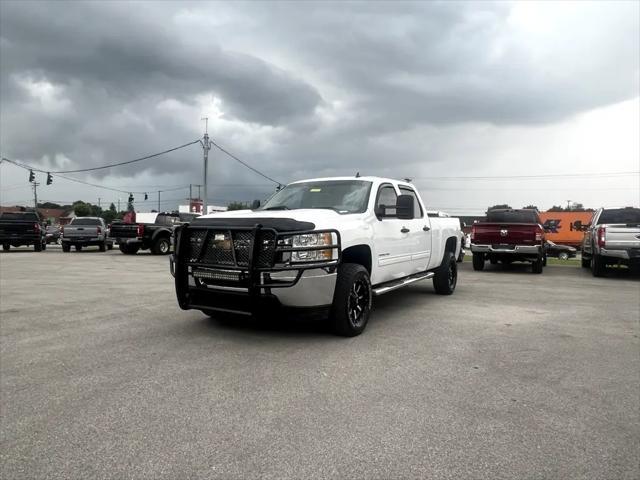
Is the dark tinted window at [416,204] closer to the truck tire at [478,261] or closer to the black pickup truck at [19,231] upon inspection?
the truck tire at [478,261]

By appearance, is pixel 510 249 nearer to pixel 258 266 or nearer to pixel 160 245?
pixel 258 266

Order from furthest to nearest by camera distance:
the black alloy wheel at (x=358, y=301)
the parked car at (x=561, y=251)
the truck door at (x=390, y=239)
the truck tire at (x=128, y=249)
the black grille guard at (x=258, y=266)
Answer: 1. the parked car at (x=561, y=251)
2. the truck tire at (x=128, y=249)
3. the truck door at (x=390, y=239)
4. the black alloy wheel at (x=358, y=301)
5. the black grille guard at (x=258, y=266)

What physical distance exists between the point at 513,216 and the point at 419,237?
32.5ft

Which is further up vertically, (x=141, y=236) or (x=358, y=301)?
(x=141, y=236)

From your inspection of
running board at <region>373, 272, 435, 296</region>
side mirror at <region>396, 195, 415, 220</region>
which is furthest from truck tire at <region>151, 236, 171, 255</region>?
side mirror at <region>396, 195, 415, 220</region>

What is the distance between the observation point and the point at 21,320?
639 centimetres

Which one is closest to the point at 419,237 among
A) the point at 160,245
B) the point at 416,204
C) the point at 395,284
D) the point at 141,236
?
the point at 416,204

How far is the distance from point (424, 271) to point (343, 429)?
17.6 feet

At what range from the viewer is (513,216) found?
53.1ft

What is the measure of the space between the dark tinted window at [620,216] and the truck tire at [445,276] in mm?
8291

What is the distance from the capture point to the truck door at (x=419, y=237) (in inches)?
291

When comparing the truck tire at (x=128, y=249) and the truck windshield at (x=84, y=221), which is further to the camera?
the truck windshield at (x=84, y=221)

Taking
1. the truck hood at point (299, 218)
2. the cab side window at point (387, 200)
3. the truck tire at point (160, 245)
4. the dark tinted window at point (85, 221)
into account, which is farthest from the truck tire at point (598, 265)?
the dark tinted window at point (85, 221)

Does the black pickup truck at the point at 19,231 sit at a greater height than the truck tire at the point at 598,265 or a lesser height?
greater
